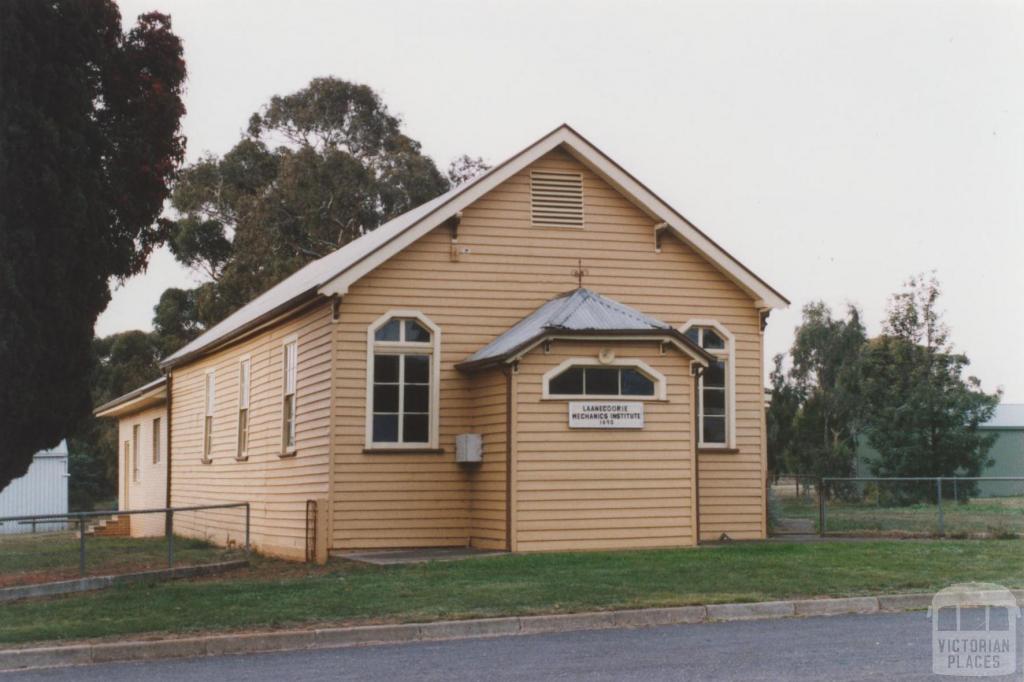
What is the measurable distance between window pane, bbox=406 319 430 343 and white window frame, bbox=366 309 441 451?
8 centimetres

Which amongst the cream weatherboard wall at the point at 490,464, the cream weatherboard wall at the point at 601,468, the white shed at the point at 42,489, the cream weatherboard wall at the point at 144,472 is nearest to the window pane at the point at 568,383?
the cream weatherboard wall at the point at 601,468

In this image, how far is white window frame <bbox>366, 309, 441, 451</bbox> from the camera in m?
20.8

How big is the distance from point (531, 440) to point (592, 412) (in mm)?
1012

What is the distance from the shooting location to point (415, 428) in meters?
21.2

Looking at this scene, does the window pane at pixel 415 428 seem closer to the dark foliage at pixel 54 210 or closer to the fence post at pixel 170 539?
the fence post at pixel 170 539

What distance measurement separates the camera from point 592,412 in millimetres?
19672

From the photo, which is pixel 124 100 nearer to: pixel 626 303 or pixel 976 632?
pixel 626 303

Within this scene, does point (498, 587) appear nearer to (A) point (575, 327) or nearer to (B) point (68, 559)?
(A) point (575, 327)

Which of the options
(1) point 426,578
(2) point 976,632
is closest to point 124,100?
(1) point 426,578

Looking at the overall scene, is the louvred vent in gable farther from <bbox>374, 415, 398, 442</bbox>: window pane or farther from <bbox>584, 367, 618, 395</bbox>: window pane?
<bbox>374, 415, 398, 442</bbox>: window pane

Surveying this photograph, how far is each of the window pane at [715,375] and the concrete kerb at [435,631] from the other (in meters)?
9.20

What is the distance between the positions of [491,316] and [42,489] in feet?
105

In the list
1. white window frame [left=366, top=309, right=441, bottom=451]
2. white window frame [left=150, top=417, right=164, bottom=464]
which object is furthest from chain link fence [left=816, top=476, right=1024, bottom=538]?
white window frame [left=150, top=417, right=164, bottom=464]

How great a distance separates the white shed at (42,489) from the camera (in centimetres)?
4784
